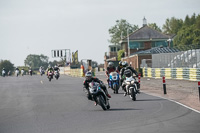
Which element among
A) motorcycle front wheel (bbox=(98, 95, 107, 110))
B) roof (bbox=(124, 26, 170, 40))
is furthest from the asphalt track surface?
roof (bbox=(124, 26, 170, 40))

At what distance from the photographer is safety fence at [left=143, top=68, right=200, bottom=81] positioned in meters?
33.6

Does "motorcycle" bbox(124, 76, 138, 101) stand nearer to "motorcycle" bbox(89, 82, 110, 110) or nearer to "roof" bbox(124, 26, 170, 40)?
"motorcycle" bbox(89, 82, 110, 110)

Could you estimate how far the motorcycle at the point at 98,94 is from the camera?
15102mm

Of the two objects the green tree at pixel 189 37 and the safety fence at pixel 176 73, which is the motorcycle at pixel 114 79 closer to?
the safety fence at pixel 176 73

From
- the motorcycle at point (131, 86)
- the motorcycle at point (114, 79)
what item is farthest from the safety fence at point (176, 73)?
the motorcycle at point (131, 86)

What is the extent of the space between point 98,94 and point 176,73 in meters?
25.0

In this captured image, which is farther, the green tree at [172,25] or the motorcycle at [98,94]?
the green tree at [172,25]

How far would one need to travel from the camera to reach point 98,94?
15141 millimetres

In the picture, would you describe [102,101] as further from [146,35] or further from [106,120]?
[146,35]

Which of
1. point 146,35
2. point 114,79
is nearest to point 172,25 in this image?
point 146,35

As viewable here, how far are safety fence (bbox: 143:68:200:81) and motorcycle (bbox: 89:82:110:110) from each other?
1815 centimetres

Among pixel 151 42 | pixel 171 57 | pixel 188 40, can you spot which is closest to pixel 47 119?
pixel 171 57

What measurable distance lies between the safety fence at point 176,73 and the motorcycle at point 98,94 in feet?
59.6

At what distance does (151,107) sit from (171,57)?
27.6m
